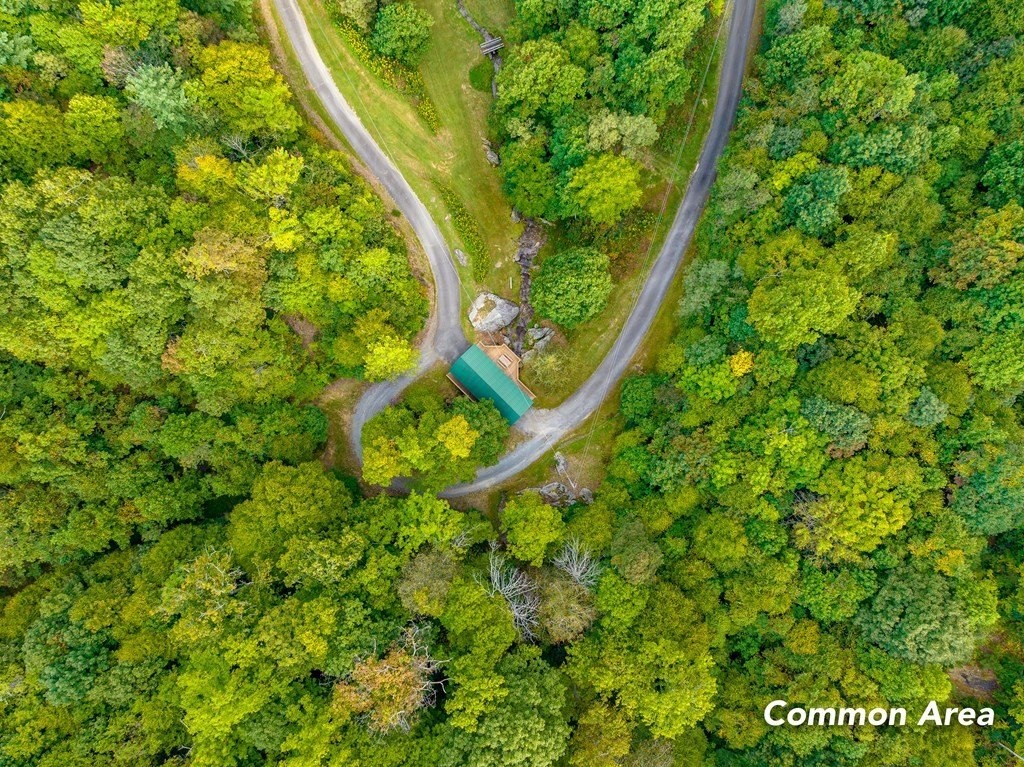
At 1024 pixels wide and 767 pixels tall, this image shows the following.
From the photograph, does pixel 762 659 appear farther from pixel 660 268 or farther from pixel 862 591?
pixel 660 268

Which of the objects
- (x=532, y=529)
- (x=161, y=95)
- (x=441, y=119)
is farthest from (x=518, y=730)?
(x=161, y=95)

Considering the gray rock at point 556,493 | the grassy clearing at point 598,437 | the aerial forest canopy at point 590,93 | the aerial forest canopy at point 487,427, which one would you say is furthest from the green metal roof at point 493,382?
the aerial forest canopy at point 590,93

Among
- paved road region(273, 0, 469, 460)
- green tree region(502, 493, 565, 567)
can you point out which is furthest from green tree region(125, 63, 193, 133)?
green tree region(502, 493, 565, 567)

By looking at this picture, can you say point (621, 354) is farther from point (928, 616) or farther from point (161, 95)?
point (161, 95)

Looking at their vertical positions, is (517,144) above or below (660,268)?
above

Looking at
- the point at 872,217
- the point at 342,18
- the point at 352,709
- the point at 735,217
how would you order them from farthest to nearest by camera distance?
the point at 342,18 < the point at 735,217 < the point at 872,217 < the point at 352,709

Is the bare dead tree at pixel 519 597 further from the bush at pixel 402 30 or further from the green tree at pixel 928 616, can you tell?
the bush at pixel 402 30

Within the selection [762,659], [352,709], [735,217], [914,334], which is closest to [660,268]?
[735,217]
